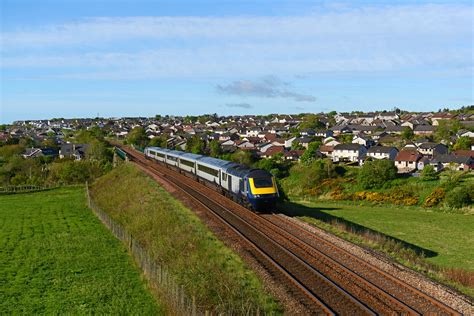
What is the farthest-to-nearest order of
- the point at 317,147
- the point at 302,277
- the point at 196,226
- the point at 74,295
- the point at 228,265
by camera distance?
the point at 317,147
the point at 196,226
the point at 74,295
the point at 228,265
the point at 302,277

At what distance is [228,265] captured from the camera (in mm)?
20344

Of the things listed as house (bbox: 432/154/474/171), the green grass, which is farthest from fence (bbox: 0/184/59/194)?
house (bbox: 432/154/474/171)

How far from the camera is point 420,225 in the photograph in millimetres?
46344

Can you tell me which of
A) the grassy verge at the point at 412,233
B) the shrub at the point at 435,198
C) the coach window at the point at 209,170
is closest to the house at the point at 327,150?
the grassy verge at the point at 412,233

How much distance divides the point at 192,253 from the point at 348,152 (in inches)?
3299

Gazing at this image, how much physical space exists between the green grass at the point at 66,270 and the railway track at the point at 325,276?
560cm

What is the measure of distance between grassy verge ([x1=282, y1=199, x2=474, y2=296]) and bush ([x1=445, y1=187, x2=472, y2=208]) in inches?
134

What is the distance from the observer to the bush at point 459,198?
57.5m

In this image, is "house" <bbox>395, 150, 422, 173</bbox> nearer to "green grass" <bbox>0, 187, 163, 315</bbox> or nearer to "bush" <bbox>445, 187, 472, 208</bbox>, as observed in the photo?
"bush" <bbox>445, 187, 472, 208</bbox>

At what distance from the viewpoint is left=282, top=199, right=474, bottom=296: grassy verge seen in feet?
74.8

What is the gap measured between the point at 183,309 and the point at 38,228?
30464mm

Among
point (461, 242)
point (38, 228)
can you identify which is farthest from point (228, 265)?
point (38, 228)

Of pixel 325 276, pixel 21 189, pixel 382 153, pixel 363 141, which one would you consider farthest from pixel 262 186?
pixel 363 141

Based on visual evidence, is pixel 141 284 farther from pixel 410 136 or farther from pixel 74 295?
pixel 410 136
